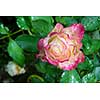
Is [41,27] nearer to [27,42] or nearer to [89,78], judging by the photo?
[27,42]

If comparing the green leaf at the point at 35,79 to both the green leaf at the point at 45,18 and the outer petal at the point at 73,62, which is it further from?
the green leaf at the point at 45,18

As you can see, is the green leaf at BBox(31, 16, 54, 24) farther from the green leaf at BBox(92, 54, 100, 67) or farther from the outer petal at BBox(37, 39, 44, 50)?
the green leaf at BBox(92, 54, 100, 67)

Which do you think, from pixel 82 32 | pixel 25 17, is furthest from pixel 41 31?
pixel 82 32

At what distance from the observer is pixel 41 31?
1.30 metres

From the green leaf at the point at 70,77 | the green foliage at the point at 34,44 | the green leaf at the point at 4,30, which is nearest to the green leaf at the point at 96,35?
the green foliage at the point at 34,44

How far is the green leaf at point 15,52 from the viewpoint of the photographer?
1.31 meters

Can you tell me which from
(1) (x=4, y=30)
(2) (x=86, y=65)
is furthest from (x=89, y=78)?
(1) (x=4, y=30)

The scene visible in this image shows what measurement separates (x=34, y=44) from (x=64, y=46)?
0.17 m

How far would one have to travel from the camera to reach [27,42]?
4.28ft

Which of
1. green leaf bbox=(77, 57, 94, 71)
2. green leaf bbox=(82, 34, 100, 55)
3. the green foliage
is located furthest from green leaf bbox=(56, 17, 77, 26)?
green leaf bbox=(77, 57, 94, 71)

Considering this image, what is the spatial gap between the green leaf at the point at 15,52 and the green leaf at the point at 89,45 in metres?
0.37

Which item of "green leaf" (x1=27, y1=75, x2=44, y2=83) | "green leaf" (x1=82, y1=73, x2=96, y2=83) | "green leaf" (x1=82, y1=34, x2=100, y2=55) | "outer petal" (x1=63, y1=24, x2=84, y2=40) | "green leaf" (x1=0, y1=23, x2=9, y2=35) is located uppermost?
"green leaf" (x1=0, y1=23, x2=9, y2=35)

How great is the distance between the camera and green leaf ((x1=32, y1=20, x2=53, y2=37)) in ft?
4.26
